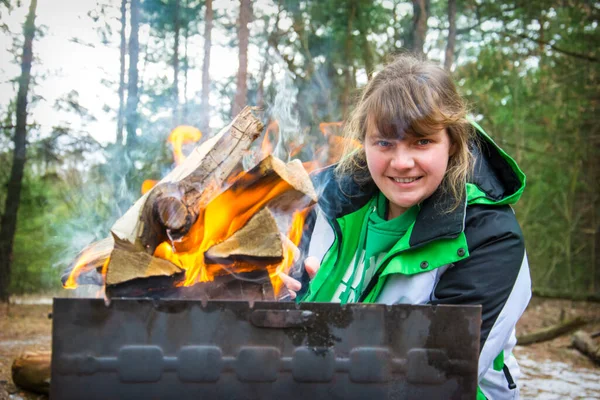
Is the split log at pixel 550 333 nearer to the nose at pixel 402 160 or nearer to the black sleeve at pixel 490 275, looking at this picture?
the black sleeve at pixel 490 275

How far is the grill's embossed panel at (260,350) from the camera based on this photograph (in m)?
1.48

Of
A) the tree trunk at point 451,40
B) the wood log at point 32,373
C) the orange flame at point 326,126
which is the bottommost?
the wood log at point 32,373

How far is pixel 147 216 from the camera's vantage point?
72.1 inches

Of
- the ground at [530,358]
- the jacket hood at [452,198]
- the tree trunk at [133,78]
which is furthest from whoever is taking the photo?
the tree trunk at [133,78]

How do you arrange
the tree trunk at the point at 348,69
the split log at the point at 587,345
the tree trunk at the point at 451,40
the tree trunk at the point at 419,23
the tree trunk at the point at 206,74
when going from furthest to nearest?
the tree trunk at the point at 348,69 < the tree trunk at the point at 451,40 < the tree trunk at the point at 419,23 < the tree trunk at the point at 206,74 < the split log at the point at 587,345

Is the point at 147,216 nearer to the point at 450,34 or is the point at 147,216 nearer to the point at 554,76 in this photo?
the point at 450,34

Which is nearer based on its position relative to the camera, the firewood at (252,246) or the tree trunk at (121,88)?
the firewood at (252,246)

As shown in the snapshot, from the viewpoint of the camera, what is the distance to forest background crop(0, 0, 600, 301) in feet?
19.3

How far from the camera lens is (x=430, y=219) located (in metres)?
1.79

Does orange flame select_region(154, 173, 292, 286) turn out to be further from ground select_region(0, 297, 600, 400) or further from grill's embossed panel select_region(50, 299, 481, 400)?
ground select_region(0, 297, 600, 400)

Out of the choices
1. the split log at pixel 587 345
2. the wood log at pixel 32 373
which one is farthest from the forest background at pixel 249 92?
the split log at pixel 587 345

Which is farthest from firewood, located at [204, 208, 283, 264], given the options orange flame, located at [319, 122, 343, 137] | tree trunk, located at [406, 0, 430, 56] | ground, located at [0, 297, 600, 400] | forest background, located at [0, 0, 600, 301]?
tree trunk, located at [406, 0, 430, 56]

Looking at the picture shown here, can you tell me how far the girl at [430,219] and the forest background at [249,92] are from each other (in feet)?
4.16

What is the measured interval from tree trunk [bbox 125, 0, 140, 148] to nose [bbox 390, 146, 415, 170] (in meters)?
4.80
